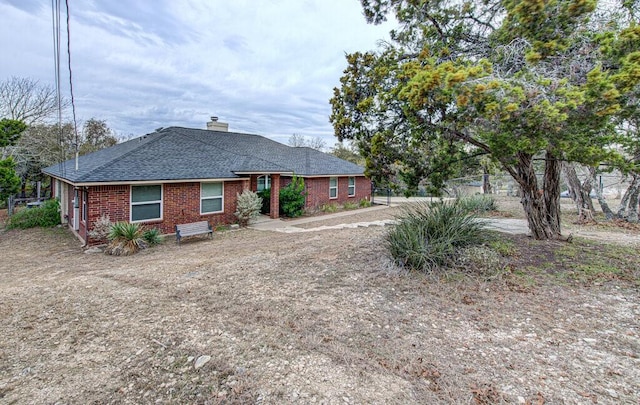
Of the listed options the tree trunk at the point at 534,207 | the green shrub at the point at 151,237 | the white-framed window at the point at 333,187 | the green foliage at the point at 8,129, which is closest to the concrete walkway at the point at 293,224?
the white-framed window at the point at 333,187

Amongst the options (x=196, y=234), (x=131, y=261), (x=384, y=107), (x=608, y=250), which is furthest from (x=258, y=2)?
(x=608, y=250)

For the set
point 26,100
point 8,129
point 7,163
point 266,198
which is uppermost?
point 26,100

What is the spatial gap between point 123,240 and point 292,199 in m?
7.70

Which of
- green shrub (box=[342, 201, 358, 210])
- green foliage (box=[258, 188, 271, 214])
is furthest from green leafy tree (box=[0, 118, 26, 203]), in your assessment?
green shrub (box=[342, 201, 358, 210])

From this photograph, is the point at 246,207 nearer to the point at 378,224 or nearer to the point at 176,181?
the point at 176,181

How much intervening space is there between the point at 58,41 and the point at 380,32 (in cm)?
860

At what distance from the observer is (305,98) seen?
2544cm

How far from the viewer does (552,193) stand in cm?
791

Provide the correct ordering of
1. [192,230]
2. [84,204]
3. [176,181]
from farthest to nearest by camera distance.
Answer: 1. [176,181]
2. [192,230]
3. [84,204]

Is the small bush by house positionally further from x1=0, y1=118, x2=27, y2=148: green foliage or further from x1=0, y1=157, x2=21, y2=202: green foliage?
x1=0, y1=118, x2=27, y2=148: green foliage

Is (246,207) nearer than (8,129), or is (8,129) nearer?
(8,129)

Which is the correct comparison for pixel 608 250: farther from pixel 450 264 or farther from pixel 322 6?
pixel 322 6

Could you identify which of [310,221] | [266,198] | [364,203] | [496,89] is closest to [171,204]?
[266,198]

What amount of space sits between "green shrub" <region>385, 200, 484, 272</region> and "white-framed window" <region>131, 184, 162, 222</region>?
8.45m
